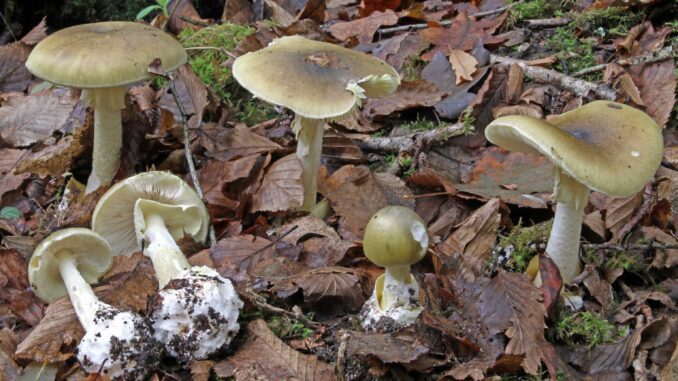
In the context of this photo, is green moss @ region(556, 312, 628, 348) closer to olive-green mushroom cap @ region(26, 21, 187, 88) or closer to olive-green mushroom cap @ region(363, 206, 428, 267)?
olive-green mushroom cap @ region(363, 206, 428, 267)

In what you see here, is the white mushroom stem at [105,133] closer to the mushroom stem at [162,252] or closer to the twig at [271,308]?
the mushroom stem at [162,252]

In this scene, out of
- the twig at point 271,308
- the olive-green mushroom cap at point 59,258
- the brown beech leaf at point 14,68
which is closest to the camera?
the twig at point 271,308

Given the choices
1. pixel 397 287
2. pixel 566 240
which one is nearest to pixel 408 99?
pixel 566 240

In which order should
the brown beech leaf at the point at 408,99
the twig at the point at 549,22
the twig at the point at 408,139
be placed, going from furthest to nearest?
the twig at the point at 549,22 < the brown beech leaf at the point at 408,99 < the twig at the point at 408,139

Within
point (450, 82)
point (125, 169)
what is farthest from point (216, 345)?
point (450, 82)

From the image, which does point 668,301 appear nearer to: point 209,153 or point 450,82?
point 450,82

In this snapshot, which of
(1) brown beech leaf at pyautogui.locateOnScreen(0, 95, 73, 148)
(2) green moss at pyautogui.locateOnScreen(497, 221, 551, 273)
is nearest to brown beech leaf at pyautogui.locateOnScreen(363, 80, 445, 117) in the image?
(2) green moss at pyautogui.locateOnScreen(497, 221, 551, 273)

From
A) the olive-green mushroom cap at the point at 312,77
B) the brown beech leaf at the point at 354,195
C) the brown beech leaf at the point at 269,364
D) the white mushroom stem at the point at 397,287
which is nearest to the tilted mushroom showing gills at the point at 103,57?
the olive-green mushroom cap at the point at 312,77
